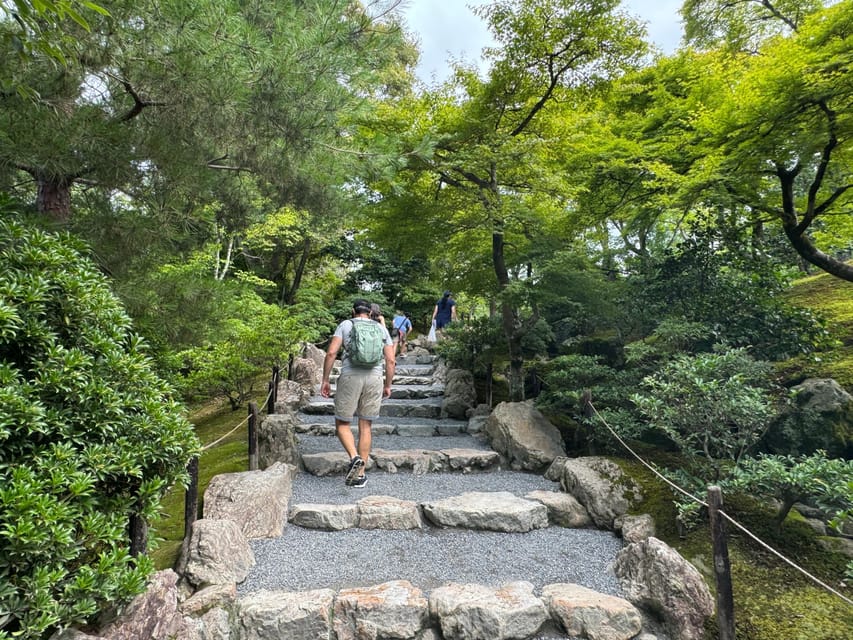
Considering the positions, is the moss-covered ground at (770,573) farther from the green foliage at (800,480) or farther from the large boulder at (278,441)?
the large boulder at (278,441)

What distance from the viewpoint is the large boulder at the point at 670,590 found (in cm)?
246

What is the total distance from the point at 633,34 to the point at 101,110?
19.5 ft

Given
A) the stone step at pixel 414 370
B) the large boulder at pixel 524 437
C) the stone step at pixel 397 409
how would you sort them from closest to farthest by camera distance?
the large boulder at pixel 524 437, the stone step at pixel 397 409, the stone step at pixel 414 370

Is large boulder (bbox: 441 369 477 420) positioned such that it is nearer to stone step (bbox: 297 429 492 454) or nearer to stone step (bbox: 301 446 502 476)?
stone step (bbox: 297 429 492 454)

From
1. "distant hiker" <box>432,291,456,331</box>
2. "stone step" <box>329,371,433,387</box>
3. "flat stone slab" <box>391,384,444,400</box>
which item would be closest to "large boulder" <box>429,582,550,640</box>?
"flat stone slab" <box>391,384,444,400</box>

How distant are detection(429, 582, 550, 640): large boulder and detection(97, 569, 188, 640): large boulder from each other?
1430 millimetres

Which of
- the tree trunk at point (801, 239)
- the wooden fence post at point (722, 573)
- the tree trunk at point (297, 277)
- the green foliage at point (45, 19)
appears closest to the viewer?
the green foliage at point (45, 19)

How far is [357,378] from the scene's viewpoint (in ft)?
13.8

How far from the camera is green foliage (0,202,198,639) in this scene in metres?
1.50

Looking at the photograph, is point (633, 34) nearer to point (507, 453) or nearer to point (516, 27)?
point (516, 27)

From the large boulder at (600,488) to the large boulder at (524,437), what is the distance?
2.08 ft

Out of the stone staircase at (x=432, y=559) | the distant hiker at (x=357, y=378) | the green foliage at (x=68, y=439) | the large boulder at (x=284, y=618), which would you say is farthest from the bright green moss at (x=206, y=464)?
the distant hiker at (x=357, y=378)

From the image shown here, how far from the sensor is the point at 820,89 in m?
3.63

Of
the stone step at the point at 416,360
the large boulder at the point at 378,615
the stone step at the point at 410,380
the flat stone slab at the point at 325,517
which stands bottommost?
the large boulder at the point at 378,615
